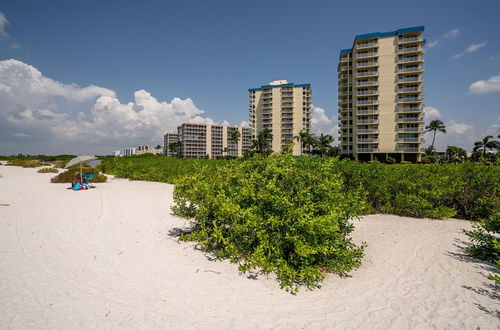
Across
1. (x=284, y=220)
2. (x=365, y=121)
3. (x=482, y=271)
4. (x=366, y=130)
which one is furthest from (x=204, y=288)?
(x=365, y=121)

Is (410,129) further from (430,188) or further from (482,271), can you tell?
(482,271)

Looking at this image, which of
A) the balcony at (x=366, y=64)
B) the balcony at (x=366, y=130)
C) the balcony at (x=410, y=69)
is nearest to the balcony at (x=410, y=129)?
the balcony at (x=366, y=130)

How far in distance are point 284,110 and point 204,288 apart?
8579 cm

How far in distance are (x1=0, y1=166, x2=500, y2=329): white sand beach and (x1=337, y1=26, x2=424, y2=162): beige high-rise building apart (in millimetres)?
47529

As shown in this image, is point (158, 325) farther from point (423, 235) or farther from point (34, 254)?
point (423, 235)

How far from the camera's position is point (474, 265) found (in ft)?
14.9

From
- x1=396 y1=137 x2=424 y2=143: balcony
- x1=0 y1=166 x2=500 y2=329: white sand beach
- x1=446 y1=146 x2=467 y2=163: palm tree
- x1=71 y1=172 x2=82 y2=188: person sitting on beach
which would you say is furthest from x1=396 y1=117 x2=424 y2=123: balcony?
x1=71 y1=172 x2=82 y2=188: person sitting on beach

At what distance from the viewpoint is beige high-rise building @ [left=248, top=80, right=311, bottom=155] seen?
85.1 meters

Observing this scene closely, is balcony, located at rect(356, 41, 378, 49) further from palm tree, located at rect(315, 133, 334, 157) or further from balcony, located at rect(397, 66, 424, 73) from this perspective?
palm tree, located at rect(315, 133, 334, 157)

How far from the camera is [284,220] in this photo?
4.02 m

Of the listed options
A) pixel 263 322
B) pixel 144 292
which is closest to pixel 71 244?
pixel 144 292

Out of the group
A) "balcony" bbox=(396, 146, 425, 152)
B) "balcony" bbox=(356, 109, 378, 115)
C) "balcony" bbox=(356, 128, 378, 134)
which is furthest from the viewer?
"balcony" bbox=(356, 109, 378, 115)

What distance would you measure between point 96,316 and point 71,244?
3.19 m

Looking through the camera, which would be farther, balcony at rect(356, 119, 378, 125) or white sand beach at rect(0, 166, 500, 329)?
balcony at rect(356, 119, 378, 125)
